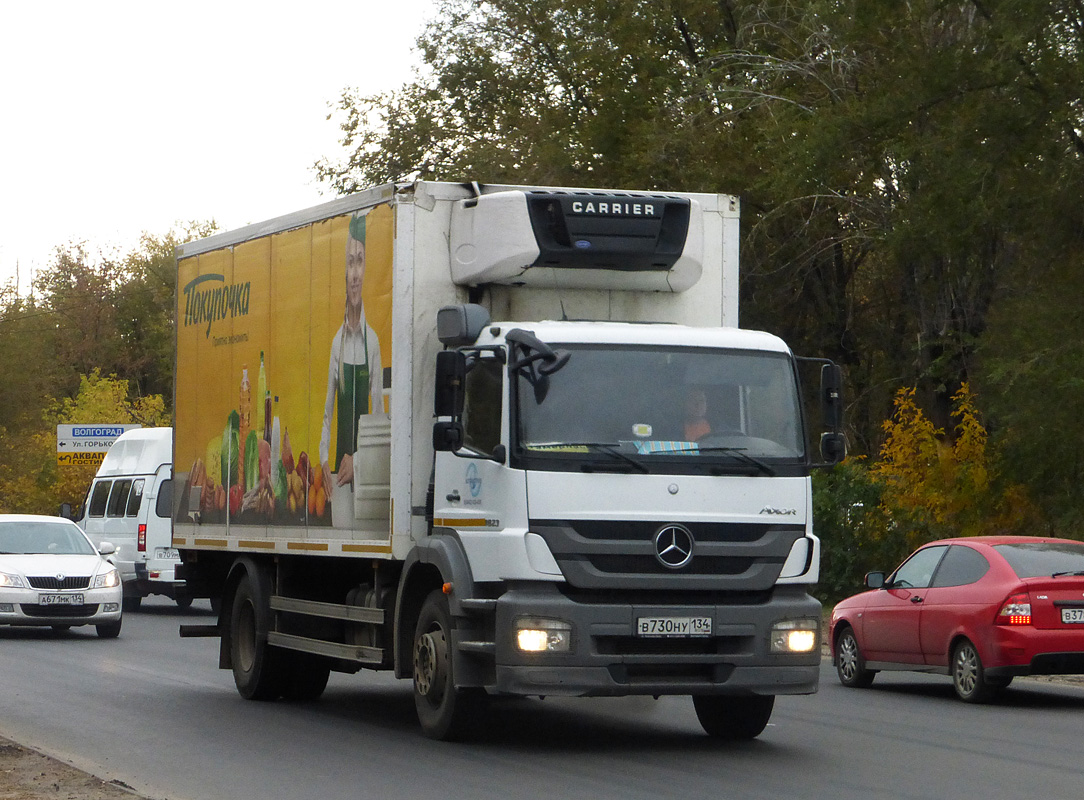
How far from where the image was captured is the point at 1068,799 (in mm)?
9477

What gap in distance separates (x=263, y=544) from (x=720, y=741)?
4056mm

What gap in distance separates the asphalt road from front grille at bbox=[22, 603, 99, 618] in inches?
216

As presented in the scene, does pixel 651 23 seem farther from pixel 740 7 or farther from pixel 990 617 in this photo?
pixel 990 617

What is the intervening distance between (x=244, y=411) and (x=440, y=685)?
396 cm

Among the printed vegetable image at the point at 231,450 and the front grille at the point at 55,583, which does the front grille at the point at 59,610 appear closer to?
the front grille at the point at 55,583

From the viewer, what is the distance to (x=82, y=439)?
49188 mm

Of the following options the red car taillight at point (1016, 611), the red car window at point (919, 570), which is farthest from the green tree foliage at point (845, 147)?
the red car taillight at point (1016, 611)

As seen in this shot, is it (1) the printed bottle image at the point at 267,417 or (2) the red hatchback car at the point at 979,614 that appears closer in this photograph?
(1) the printed bottle image at the point at 267,417

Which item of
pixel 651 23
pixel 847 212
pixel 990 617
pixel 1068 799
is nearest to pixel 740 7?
pixel 651 23

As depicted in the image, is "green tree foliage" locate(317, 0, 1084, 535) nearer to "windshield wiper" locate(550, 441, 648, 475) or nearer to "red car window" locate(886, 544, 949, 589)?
"red car window" locate(886, 544, 949, 589)

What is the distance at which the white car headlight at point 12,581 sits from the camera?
2291 cm

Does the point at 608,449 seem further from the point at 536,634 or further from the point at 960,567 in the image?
the point at 960,567

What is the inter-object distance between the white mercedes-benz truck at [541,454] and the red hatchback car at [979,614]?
3444 millimetres

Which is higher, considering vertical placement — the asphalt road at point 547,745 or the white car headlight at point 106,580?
the white car headlight at point 106,580
